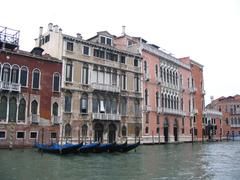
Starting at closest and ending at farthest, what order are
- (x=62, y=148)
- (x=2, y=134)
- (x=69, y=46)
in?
1. (x=62, y=148)
2. (x=2, y=134)
3. (x=69, y=46)

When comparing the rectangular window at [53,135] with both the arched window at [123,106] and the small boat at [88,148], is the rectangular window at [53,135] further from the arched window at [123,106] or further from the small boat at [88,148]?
the arched window at [123,106]

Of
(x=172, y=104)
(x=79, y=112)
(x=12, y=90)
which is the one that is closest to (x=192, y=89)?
(x=172, y=104)

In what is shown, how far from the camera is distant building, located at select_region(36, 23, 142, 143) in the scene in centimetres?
2027

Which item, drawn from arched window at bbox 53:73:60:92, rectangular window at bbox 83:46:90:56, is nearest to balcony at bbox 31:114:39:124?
arched window at bbox 53:73:60:92

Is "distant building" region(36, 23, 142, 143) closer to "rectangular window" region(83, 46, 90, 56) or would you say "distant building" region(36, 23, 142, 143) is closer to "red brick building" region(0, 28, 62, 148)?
"rectangular window" region(83, 46, 90, 56)

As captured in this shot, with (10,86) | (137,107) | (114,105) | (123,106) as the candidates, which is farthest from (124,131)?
(10,86)

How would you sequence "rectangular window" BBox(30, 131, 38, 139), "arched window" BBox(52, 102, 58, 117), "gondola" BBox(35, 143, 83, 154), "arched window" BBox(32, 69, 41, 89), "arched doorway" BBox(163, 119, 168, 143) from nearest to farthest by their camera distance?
"gondola" BBox(35, 143, 83, 154) → "rectangular window" BBox(30, 131, 38, 139) → "arched window" BBox(32, 69, 41, 89) → "arched window" BBox(52, 102, 58, 117) → "arched doorway" BBox(163, 119, 168, 143)

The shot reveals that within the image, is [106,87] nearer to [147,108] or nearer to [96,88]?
[96,88]

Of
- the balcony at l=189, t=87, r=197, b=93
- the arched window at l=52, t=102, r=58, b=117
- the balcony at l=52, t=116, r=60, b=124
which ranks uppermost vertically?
the balcony at l=189, t=87, r=197, b=93

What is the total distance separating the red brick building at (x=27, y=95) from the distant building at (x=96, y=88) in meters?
0.83

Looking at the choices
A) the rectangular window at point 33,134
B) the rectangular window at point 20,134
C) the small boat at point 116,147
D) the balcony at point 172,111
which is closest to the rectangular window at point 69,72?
the rectangular window at point 33,134

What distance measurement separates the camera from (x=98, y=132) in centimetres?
2159

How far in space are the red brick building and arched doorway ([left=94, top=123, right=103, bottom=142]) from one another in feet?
9.95

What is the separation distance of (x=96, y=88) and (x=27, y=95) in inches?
191
